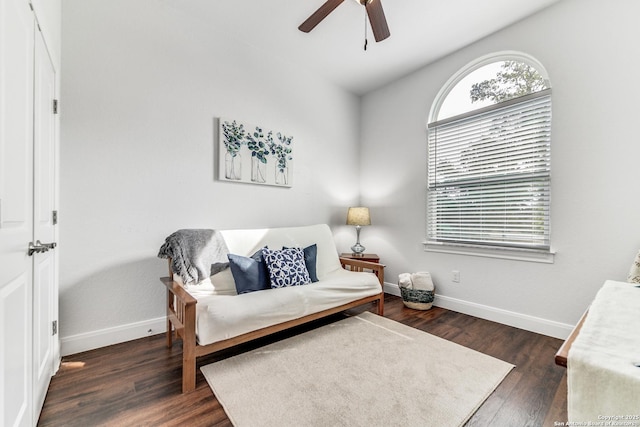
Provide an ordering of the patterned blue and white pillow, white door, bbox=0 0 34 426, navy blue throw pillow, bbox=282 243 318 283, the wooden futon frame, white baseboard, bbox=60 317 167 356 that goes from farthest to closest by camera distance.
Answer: navy blue throw pillow, bbox=282 243 318 283, the patterned blue and white pillow, white baseboard, bbox=60 317 167 356, the wooden futon frame, white door, bbox=0 0 34 426

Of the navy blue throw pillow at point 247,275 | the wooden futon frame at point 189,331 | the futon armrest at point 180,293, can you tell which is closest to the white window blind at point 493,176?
the wooden futon frame at point 189,331

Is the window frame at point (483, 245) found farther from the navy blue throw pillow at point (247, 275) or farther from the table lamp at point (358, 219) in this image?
the navy blue throw pillow at point (247, 275)

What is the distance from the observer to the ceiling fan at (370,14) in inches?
69.5

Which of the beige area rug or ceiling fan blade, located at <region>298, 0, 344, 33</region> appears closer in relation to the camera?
the beige area rug

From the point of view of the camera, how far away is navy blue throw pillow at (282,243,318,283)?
2.57 m

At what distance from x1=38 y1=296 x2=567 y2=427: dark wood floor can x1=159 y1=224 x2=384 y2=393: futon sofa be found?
171 millimetres

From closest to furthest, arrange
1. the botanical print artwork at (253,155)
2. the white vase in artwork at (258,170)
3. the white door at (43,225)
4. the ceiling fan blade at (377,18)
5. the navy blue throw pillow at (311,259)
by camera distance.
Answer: the white door at (43,225) → the ceiling fan blade at (377,18) → the navy blue throw pillow at (311,259) → the botanical print artwork at (253,155) → the white vase in artwork at (258,170)

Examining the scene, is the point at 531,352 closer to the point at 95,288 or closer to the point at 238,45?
the point at 95,288

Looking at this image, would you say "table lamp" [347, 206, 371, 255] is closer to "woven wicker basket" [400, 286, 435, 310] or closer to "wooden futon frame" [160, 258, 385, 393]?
"woven wicker basket" [400, 286, 435, 310]

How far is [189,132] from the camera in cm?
251

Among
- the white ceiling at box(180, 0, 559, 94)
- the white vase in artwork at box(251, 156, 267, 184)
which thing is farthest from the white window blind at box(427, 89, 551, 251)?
the white vase in artwork at box(251, 156, 267, 184)

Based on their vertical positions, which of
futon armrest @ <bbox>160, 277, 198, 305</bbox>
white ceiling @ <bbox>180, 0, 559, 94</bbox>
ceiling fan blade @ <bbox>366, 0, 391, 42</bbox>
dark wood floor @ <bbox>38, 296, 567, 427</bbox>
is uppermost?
white ceiling @ <bbox>180, 0, 559, 94</bbox>

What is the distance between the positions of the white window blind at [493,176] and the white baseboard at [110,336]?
A: 2.94m

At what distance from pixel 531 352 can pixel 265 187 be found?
2.77 m
